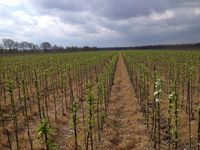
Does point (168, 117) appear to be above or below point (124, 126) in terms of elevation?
above

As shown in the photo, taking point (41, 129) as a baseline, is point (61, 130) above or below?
below

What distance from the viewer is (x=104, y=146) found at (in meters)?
10.3

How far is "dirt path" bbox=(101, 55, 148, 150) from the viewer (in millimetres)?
10289

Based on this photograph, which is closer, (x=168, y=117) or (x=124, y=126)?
(x=168, y=117)

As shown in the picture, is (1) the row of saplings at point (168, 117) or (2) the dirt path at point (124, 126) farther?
(2) the dirt path at point (124, 126)

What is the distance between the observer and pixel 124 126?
491 inches

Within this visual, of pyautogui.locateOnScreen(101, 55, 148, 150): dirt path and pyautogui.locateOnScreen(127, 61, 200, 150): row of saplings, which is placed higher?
pyautogui.locateOnScreen(127, 61, 200, 150): row of saplings

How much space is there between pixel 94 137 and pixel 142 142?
1.89 meters

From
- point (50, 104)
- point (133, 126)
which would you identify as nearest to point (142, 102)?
point (133, 126)

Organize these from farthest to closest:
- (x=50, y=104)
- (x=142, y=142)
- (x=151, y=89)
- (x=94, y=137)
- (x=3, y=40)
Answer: (x=3, y=40) < (x=151, y=89) < (x=50, y=104) < (x=94, y=137) < (x=142, y=142)

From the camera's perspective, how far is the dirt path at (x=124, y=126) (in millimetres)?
10289

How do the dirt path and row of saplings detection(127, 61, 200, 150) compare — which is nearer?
row of saplings detection(127, 61, 200, 150)

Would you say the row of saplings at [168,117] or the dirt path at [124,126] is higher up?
the row of saplings at [168,117]

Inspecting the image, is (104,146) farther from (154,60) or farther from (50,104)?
(154,60)
